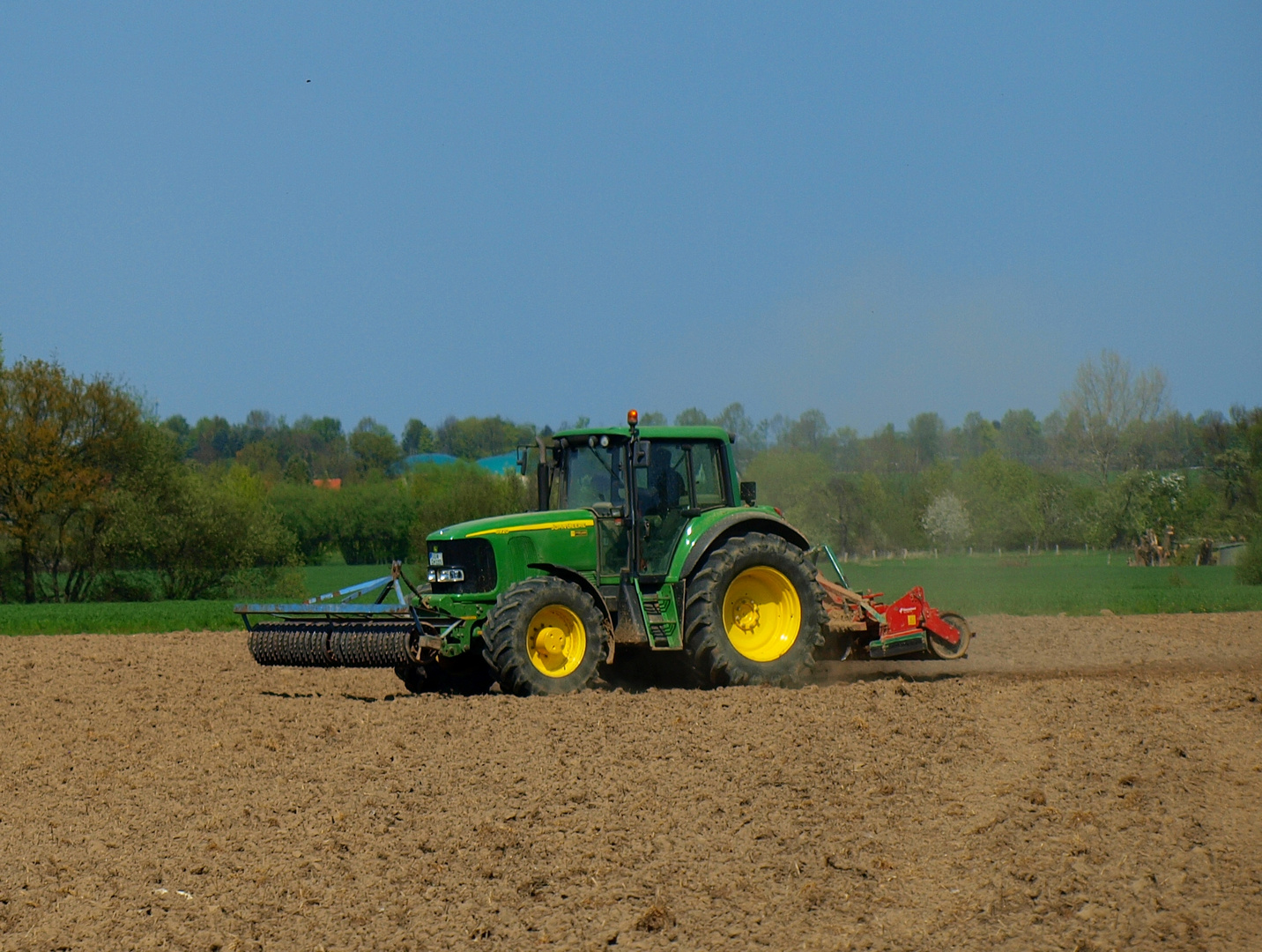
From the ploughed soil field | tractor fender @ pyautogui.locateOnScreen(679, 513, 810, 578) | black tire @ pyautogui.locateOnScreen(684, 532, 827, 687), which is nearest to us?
the ploughed soil field

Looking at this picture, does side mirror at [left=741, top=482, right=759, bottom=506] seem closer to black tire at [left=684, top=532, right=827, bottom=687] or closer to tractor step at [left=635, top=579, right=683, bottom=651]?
black tire at [left=684, top=532, right=827, bottom=687]

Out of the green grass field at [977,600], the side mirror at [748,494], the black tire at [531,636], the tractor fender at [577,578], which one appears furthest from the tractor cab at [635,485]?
the green grass field at [977,600]

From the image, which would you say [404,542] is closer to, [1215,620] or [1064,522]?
[1064,522]

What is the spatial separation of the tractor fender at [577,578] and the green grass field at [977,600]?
34.0 feet

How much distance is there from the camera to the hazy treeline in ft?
108

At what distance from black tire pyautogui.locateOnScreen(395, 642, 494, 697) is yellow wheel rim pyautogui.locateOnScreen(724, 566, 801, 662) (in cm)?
223

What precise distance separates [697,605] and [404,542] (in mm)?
54683

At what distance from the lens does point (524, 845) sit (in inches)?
232

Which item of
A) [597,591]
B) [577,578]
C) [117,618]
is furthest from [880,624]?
[117,618]

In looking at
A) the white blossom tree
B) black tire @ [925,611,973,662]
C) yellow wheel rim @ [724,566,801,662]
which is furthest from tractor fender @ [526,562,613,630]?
the white blossom tree

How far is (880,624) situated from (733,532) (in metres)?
1.66

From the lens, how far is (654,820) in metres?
6.23

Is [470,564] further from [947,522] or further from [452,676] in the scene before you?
[947,522]

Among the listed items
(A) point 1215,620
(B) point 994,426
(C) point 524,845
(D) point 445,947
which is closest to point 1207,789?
(C) point 524,845
